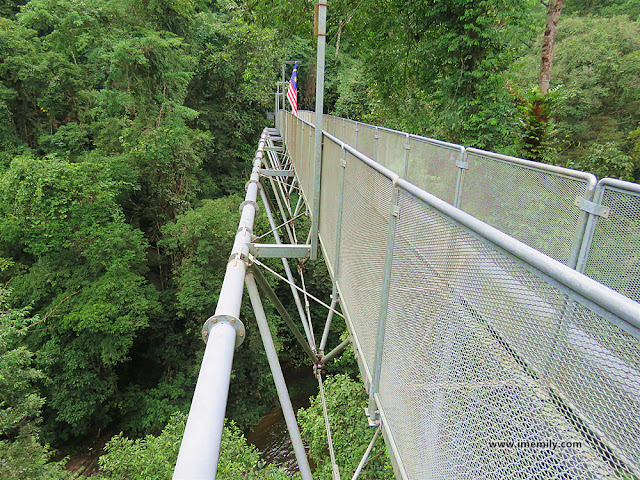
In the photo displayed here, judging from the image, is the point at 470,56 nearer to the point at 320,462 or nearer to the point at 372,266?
the point at 372,266

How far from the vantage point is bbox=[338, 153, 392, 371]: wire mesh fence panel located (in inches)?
80.2

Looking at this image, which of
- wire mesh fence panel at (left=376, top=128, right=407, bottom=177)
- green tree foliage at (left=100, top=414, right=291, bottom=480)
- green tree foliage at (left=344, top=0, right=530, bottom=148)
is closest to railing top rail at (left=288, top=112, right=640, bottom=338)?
wire mesh fence panel at (left=376, top=128, right=407, bottom=177)

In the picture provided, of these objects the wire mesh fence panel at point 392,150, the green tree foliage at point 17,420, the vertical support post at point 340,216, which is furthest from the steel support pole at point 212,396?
the green tree foliage at point 17,420

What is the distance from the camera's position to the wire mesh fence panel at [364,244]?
2038 mm

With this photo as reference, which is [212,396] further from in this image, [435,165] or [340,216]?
[435,165]

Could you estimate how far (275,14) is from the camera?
8.75m

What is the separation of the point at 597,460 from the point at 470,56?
28.3 feet

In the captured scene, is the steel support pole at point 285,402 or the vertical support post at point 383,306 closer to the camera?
the vertical support post at point 383,306

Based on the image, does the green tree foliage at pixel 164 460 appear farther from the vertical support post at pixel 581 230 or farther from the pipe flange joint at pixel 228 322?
the vertical support post at pixel 581 230

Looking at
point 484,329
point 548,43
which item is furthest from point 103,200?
point 484,329

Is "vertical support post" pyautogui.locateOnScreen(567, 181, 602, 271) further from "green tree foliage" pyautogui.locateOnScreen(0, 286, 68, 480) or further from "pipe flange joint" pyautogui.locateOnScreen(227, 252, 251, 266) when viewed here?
"green tree foliage" pyautogui.locateOnScreen(0, 286, 68, 480)

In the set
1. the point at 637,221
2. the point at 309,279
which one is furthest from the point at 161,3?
the point at 637,221

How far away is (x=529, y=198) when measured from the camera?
10.3 feet

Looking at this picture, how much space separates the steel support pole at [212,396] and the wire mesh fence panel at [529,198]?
2.15 meters
